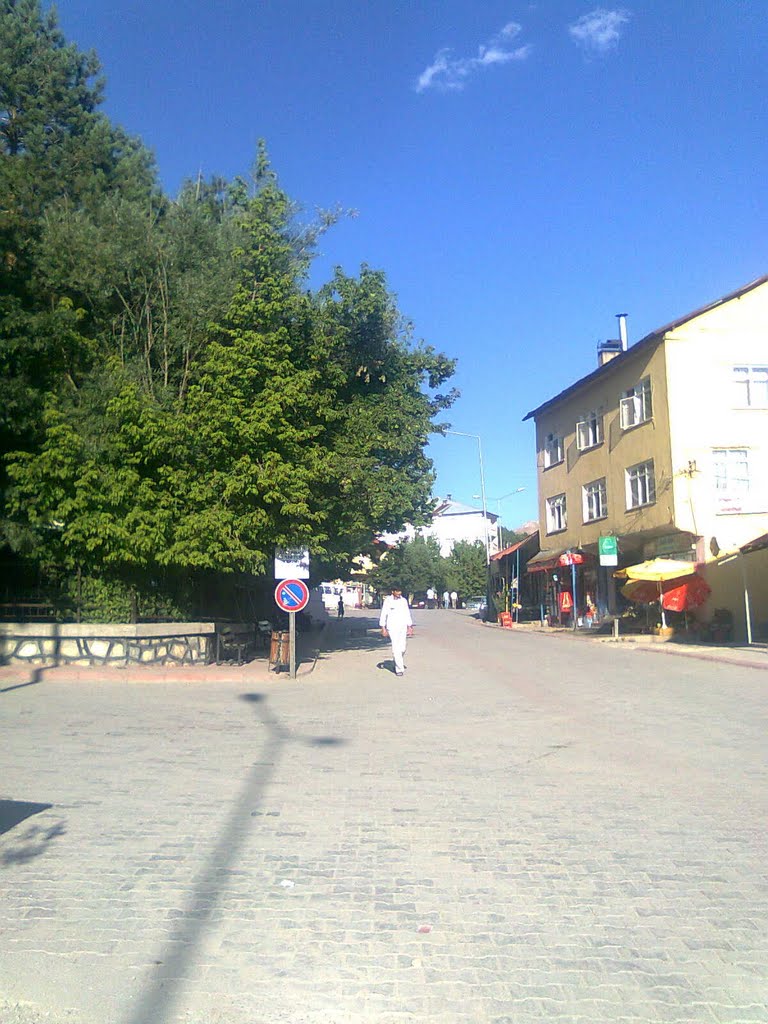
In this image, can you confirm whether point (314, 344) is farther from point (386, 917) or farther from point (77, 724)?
point (386, 917)

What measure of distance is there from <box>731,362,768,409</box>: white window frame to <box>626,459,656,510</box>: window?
141 inches

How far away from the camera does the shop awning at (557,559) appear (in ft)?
117

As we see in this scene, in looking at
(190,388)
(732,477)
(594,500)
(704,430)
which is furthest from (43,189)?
(594,500)

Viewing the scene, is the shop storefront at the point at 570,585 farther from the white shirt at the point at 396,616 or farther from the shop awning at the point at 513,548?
the white shirt at the point at 396,616

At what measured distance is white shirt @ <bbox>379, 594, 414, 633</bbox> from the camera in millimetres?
18078

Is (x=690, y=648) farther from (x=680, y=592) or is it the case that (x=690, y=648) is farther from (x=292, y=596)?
(x=292, y=596)

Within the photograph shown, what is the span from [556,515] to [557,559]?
2.75m

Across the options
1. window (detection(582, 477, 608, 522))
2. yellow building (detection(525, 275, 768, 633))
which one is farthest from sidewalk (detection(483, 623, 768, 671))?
window (detection(582, 477, 608, 522))

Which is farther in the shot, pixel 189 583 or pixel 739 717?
pixel 189 583

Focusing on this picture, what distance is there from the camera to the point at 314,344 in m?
19.7

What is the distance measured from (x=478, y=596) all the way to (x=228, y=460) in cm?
7025

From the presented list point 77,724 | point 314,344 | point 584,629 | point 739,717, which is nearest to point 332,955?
point 77,724

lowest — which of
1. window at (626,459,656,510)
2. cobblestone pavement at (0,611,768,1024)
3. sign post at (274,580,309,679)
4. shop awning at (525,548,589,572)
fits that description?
cobblestone pavement at (0,611,768,1024)

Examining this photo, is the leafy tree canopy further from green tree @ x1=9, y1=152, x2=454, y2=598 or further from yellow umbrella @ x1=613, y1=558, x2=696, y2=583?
yellow umbrella @ x1=613, y1=558, x2=696, y2=583
